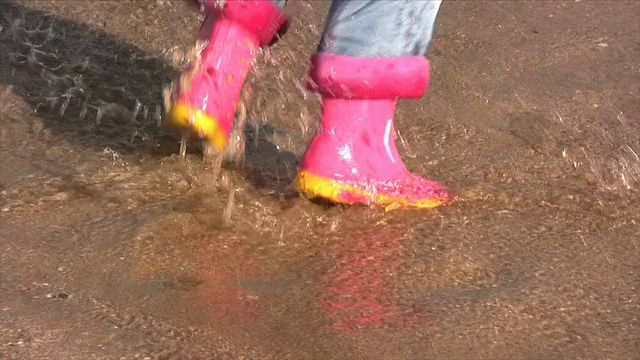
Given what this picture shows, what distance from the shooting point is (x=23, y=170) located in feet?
7.78

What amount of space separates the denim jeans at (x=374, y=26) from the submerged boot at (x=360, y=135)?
0.07ft

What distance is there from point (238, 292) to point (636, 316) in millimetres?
646

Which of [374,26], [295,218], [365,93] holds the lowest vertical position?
[295,218]

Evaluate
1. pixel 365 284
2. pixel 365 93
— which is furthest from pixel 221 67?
pixel 365 284

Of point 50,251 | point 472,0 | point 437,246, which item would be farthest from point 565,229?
point 472,0

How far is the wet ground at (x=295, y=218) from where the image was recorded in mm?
1833

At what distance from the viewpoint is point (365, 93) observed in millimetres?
2301

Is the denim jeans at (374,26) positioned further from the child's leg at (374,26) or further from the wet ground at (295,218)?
the wet ground at (295,218)

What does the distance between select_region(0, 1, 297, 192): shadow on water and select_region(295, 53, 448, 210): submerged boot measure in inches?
→ 7.1

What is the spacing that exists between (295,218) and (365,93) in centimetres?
28

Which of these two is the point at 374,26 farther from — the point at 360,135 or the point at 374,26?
the point at 360,135

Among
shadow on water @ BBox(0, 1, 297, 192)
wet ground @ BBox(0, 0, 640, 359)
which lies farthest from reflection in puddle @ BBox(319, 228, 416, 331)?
shadow on water @ BBox(0, 1, 297, 192)

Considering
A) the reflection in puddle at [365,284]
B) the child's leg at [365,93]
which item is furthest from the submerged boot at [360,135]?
the reflection in puddle at [365,284]

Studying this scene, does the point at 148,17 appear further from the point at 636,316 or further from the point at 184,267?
the point at 636,316
